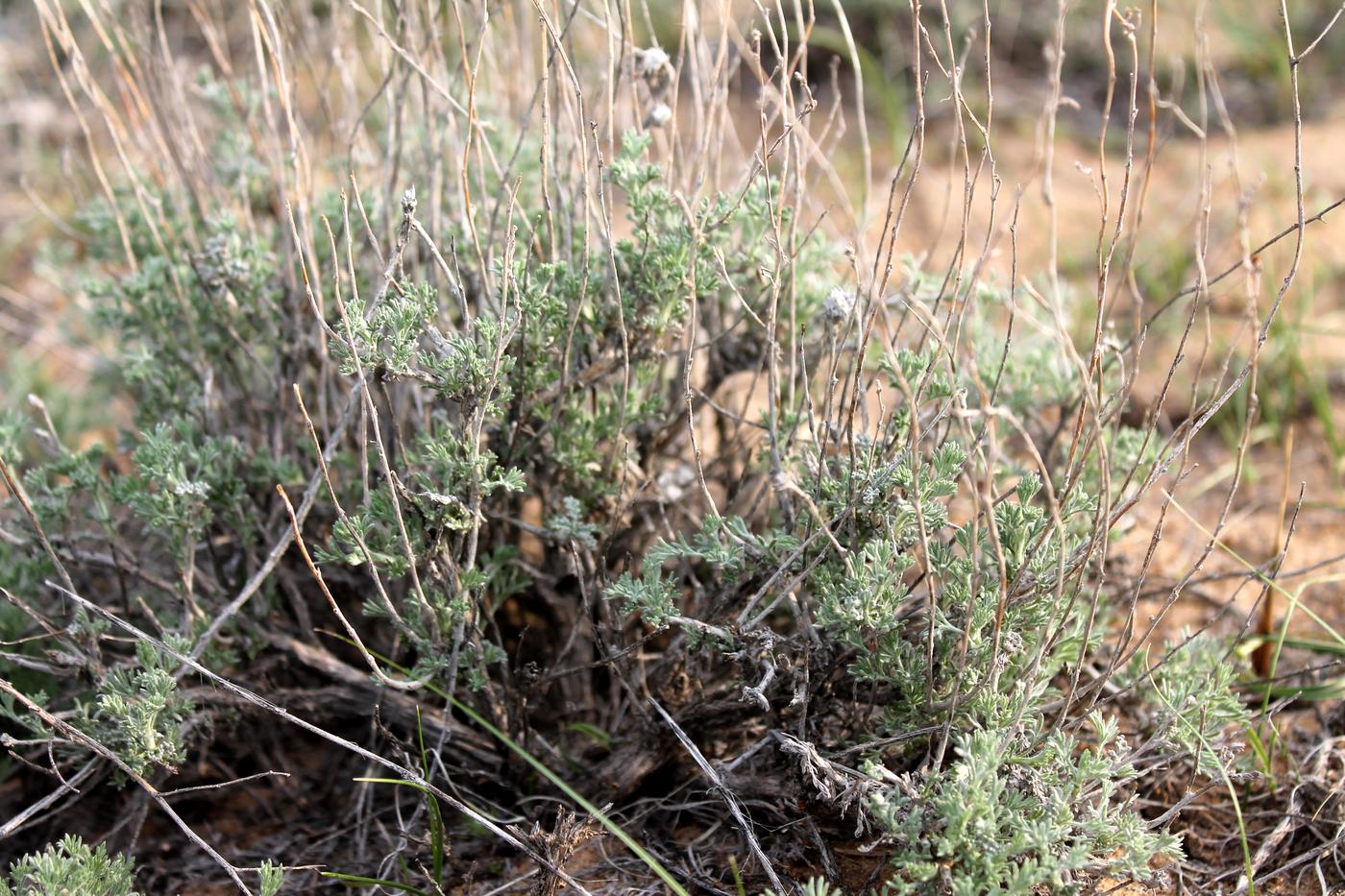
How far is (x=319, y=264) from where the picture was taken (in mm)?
2186

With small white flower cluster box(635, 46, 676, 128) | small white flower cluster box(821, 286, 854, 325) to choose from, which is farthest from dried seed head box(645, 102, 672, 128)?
small white flower cluster box(821, 286, 854, 325)

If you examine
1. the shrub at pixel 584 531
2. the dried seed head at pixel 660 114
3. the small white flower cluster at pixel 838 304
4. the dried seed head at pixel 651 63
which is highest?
the dried seed head at pixel 651 63

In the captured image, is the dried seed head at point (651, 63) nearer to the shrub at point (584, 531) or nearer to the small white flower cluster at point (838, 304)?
the shrub at point (584, 531)

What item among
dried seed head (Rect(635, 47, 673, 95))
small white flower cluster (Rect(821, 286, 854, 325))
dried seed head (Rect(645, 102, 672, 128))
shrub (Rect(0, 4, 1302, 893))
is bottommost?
shrub (Rect(0, 4, 1302, 893))

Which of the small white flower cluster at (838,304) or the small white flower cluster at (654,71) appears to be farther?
the small white flower cluster at (654,71)

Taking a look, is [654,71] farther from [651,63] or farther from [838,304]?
[838,304]

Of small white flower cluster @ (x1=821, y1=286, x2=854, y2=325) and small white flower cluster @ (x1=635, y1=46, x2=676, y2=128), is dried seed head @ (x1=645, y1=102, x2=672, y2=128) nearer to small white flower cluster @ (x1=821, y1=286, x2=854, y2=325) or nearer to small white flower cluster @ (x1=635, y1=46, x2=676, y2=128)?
small white flower cluster @ (x1=635, y1=46, x2=676, y2=128)

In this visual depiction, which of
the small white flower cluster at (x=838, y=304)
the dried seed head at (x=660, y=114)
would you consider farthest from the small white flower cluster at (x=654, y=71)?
the small white flower cluster at (x=838, y=304)

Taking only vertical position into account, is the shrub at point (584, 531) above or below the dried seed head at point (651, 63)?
below

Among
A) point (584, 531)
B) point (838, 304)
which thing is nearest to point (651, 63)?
point (838, 304)

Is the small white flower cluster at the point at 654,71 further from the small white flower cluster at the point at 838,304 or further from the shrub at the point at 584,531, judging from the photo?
the small white flower cluster at the point at 838,304

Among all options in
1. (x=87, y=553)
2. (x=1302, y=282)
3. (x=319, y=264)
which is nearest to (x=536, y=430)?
(x=319, y=264)

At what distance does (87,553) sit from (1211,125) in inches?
158

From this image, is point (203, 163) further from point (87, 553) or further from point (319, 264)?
point (87, 553)
